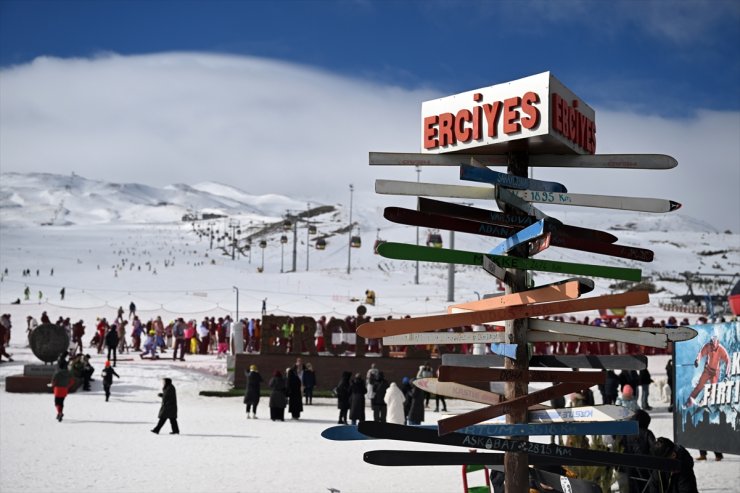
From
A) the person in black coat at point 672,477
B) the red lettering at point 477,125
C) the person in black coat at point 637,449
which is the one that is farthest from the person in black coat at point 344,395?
the red lettering at point 477,125

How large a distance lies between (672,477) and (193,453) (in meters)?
9.01

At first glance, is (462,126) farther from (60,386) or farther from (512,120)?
(60,386)

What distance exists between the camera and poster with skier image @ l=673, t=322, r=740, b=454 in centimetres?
1270

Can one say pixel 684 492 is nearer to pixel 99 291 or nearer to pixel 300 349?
pixel 300 349

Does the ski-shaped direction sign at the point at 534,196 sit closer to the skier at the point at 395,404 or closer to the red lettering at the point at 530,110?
the red lettering at the point at 530,110

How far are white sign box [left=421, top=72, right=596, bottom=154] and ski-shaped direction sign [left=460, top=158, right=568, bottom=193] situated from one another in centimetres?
A: 19

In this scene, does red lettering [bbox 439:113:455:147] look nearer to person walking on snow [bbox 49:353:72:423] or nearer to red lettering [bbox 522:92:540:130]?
red lettering [bbox 522:92:540:130]

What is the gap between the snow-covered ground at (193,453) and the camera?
12.8 metres

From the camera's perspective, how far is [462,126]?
5262 mm

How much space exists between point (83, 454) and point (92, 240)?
110770 millimetres

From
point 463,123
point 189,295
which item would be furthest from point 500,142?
point 189,295

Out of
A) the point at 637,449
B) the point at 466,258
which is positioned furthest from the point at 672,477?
the point at 466,258

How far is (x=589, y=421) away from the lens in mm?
5047

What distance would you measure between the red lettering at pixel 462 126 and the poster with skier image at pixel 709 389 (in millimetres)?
8467
